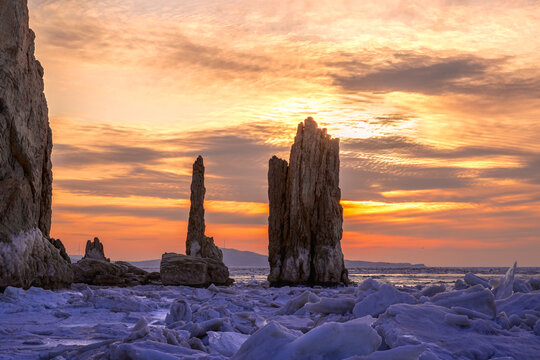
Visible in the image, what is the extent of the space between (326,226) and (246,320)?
113 ft

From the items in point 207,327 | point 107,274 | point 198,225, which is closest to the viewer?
point 207,327

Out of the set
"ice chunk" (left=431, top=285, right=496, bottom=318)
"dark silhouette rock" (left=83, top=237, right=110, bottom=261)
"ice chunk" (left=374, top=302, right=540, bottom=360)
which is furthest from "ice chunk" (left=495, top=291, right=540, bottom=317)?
"dark silhouette rock" (left=83, top=237, right=110, bottom=261)

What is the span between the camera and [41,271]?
17453 millimetres

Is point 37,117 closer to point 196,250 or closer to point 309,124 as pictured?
point 309,124

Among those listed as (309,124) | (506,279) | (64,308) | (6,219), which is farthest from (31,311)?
(309,124)

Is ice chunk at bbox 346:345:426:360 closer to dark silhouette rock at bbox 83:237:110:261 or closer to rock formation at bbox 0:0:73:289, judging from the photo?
rock formation at bbox 0:0:73:289

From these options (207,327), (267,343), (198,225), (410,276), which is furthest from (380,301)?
(410,276)

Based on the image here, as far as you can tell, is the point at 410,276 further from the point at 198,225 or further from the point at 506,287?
the point at 506,287

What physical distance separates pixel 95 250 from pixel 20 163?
1457 inches

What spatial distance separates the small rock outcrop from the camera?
97.3 feet

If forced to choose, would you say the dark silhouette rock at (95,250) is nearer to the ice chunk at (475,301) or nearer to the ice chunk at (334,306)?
the ice chunk at (334,306)

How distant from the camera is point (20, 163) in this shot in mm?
17609

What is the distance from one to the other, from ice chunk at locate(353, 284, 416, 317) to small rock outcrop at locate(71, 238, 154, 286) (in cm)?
2608

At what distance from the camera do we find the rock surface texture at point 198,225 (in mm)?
51075
